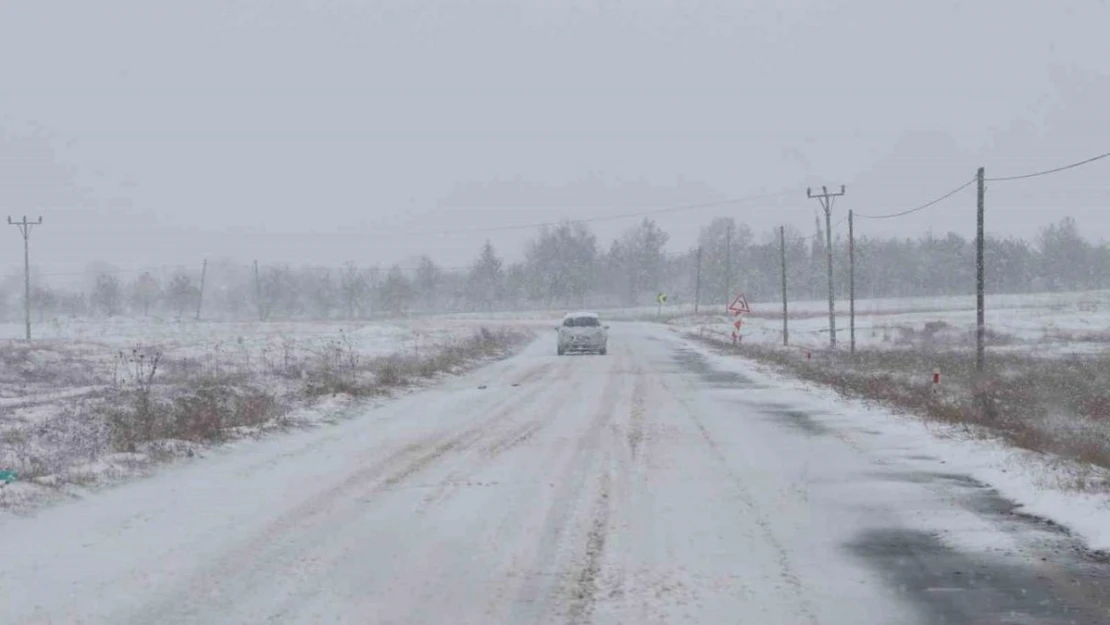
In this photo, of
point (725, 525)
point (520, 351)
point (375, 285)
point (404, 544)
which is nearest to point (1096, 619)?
point (725, 525)

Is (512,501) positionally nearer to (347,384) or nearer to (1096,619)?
(1096,619)

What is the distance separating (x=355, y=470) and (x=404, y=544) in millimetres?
3836

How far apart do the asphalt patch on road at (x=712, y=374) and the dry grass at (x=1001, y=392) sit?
5.42 ft

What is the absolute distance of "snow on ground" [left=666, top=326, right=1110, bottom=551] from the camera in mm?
8742

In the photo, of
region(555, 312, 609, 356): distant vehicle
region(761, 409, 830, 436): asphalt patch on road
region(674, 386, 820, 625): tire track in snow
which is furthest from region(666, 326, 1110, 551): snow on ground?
region(555, 312, 609, 356): distant vehicle

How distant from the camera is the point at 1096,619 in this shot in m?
5.76

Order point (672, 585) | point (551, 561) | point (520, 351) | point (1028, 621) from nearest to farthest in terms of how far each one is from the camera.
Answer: point (1028, 621) → point (672, 585) → point (551, 561) → point (520, 351)

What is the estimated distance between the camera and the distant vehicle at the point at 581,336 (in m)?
40.2

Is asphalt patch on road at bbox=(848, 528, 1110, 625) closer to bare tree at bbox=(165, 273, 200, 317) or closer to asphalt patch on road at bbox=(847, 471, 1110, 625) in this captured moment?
asphalt patch on road at bbox=(847, 471, 1110, 625)

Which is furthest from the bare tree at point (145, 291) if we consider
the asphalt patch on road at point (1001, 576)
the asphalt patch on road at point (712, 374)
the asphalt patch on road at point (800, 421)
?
the asphalt patch on road at point (1001, 576)

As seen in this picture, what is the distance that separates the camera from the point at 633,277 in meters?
159

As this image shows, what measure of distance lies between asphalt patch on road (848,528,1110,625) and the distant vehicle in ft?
106

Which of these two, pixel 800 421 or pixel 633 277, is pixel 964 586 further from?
pixel 633 277

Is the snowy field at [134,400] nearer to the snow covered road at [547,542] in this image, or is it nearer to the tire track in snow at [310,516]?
the snow covered road at [547,542]
